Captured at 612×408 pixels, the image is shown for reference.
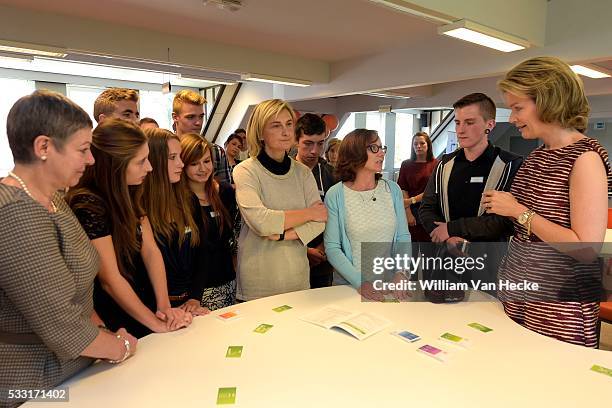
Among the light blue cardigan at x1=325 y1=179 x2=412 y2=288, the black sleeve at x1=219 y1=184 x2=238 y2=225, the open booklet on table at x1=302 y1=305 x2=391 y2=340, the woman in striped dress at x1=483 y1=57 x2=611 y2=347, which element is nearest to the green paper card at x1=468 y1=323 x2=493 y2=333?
the woman in striped dress at x1=483 y1=57 x2=611 y2=347

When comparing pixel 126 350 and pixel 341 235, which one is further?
pixel 341 235

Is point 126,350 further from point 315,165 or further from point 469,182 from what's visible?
point 315,165

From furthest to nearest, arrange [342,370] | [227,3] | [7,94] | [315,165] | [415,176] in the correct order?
[7,94], [415,176], [227,3], [315,165], [342,370]

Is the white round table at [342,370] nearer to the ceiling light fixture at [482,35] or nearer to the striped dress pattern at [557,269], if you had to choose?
the striped dress pattern at [557,269]

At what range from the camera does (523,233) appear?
1.62m

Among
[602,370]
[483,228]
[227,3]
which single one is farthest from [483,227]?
[227,3]

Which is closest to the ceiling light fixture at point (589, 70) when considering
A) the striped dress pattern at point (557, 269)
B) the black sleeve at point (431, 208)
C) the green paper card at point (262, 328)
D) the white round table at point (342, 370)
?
the black sleeve at point (431, 208)

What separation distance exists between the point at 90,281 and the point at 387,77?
5.60 m

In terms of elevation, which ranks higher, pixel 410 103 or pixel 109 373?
pixel 410 103

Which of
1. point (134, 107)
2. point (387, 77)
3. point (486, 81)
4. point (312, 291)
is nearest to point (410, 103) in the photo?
point (486, 81)

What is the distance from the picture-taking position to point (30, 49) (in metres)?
4.70

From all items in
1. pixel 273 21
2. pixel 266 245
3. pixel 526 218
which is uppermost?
pixel 273 21

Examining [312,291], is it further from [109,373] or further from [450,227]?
[109,373]

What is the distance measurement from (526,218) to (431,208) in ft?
2.86
